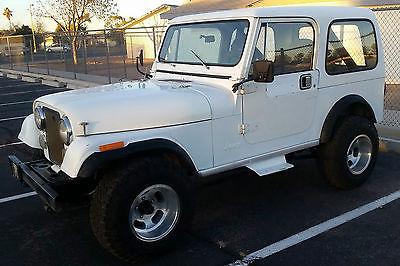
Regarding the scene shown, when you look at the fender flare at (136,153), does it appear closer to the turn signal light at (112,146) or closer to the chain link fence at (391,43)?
the turn signal light at (112,146)

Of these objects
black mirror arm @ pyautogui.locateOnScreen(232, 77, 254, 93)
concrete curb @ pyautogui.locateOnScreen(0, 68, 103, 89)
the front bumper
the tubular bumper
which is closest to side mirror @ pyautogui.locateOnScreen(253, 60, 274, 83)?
black mirror arm @ pyautogui.locateOnScreen(232, 77, 254, 93)

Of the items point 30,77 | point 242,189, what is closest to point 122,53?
point 30,77

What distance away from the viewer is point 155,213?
3.50 meters

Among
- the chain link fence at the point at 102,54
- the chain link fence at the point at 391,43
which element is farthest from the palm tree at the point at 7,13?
the chain link fence at the point at 391,43

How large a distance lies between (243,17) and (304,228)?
2.11m

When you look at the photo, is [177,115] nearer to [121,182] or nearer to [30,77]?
[121,182]

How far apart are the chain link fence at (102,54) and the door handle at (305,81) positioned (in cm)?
351

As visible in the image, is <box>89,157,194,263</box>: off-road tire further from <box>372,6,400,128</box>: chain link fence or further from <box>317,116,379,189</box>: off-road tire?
<box>372,6,400,128</box>: chain link fence

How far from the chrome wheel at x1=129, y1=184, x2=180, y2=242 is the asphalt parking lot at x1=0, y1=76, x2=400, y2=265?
0.21 m

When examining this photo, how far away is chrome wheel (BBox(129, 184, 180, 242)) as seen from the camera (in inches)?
133

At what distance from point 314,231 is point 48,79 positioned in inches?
623

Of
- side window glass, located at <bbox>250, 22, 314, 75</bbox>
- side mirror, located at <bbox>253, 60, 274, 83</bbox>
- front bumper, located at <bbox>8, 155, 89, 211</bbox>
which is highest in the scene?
side window glass, located at <bbox>250, 22, 314, 75</bbox>

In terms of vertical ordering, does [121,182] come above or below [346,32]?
below

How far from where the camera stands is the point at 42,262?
11.4 ft
